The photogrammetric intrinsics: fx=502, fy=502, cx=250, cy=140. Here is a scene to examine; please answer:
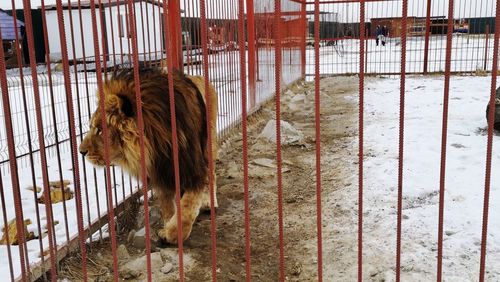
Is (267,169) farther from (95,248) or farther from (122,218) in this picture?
(95,248)

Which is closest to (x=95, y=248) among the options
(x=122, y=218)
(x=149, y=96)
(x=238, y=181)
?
(x=122, y=218)

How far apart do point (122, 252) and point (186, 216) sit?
1.52 feet

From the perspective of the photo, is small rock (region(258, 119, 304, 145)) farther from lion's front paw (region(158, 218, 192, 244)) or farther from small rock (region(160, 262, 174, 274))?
small rock (region(160, 262, 174, 274))

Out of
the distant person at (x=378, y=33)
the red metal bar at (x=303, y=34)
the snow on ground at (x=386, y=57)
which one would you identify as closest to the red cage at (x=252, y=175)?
the red metal bar at (x=303, y=34)

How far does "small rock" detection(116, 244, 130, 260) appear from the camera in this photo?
317cm

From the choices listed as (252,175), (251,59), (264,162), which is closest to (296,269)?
(252,175)

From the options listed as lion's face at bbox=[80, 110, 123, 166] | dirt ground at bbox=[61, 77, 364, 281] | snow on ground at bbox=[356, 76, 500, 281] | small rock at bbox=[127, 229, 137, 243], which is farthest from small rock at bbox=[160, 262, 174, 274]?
snow on ground at bbox=[356, 76, 500, 281]

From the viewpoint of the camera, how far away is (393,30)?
15547mm

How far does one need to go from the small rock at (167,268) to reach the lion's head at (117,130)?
0.59 m

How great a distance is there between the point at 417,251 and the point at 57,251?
206 centimetres

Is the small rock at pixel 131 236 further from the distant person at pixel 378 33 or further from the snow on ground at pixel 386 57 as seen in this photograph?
the distant person at pixel 378 33

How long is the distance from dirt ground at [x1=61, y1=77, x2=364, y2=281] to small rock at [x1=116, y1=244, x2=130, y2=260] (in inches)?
1.3

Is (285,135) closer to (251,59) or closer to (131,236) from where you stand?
(251,59)

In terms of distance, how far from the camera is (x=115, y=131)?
2.75 metres
